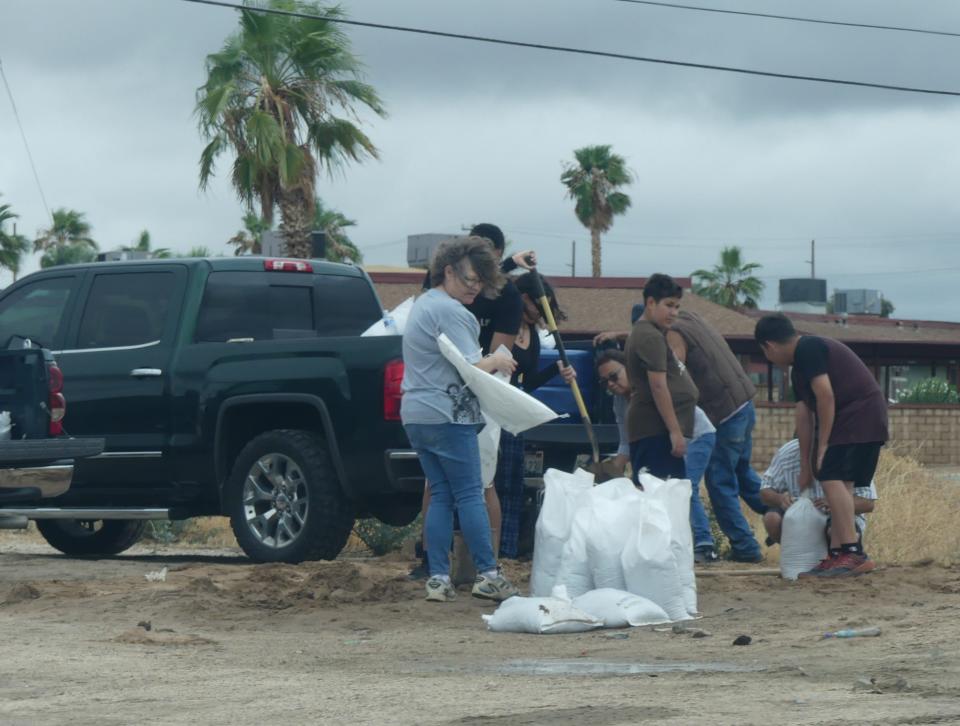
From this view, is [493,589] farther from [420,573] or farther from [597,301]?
[597,301]

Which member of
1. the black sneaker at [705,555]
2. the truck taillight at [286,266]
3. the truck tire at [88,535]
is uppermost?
the truck taillight at [286,266]

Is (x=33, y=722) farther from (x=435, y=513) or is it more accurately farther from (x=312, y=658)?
(x=435, y=513)

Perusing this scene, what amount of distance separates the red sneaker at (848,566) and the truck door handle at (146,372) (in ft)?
14.4

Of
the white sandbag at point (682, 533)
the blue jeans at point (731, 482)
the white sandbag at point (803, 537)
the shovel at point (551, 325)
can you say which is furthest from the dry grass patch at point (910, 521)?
the white sandbag at point (682, 533)

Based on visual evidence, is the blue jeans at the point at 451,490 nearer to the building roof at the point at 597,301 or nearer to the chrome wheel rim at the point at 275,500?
the chrome wheel rim at the point at 275,500

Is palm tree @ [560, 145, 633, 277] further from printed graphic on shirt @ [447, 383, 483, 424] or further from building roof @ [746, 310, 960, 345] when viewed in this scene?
printed graphic on shirt @ [447, 383, 483, 424]

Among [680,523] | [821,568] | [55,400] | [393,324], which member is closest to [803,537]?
[821,568]

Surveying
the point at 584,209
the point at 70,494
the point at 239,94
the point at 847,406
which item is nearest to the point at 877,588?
the point at 847,406

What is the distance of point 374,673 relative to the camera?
641 centimetres

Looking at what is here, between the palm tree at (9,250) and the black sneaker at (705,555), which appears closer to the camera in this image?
the black sneaker at (705,555)

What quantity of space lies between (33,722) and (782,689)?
8.07ft

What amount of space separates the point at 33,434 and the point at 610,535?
3.85 meters

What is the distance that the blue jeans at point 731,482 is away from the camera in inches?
431

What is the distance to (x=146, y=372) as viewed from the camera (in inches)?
424
